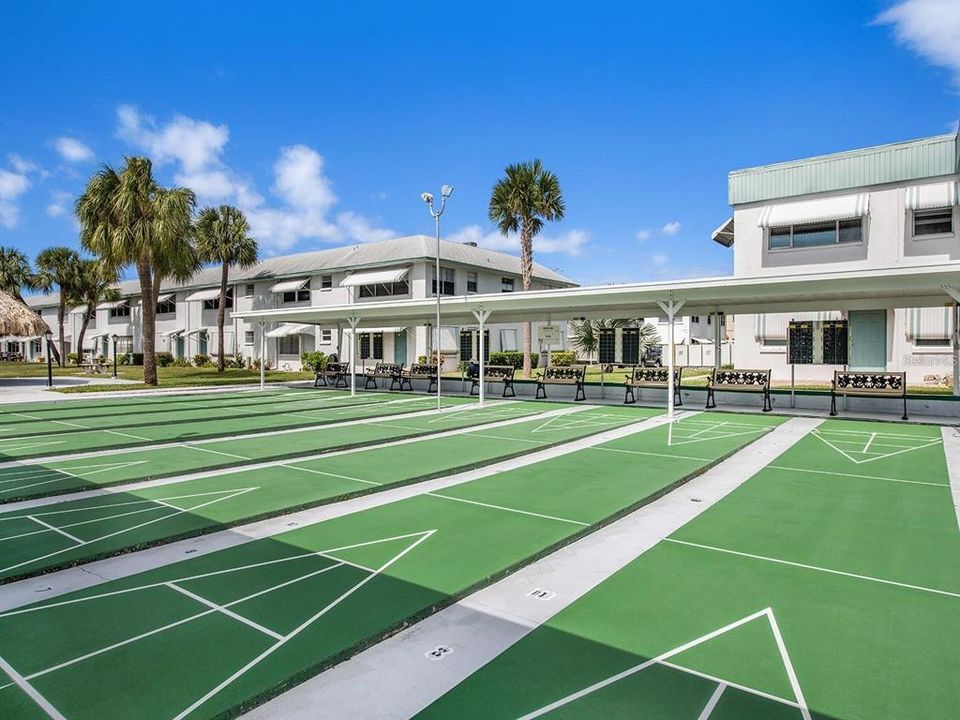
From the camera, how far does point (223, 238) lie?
34.6 metres

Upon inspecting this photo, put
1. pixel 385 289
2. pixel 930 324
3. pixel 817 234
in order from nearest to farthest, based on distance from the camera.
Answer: pixel 930 324
pixel 817 234
pixel 385 289

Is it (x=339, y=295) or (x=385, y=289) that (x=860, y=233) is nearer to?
(x=385, y=289)

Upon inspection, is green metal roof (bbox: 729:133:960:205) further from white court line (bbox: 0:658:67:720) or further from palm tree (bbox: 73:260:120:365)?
palm tree (bbox: 73:260:120:365)

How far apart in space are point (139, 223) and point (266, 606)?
77.7ft

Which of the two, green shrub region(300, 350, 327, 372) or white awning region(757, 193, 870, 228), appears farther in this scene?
green shrub region(300, 350, 327, 372)

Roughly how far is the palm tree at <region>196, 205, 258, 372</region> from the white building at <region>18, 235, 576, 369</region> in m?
3.10

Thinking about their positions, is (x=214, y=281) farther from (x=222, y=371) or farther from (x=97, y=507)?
(x=97, y=507)

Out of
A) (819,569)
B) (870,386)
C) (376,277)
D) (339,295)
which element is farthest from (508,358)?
(819,569)

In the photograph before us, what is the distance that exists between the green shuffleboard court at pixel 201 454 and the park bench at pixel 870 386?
311 inches

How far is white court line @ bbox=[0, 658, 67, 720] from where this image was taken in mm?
2826

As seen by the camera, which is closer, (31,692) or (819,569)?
(31,692)

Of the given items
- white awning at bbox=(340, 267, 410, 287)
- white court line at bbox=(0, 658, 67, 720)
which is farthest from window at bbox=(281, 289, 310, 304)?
white court line at bbox=(0, 658, 67, 720)

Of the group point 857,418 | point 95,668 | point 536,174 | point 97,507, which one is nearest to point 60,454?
point 97,507

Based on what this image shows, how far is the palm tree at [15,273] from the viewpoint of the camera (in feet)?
144
